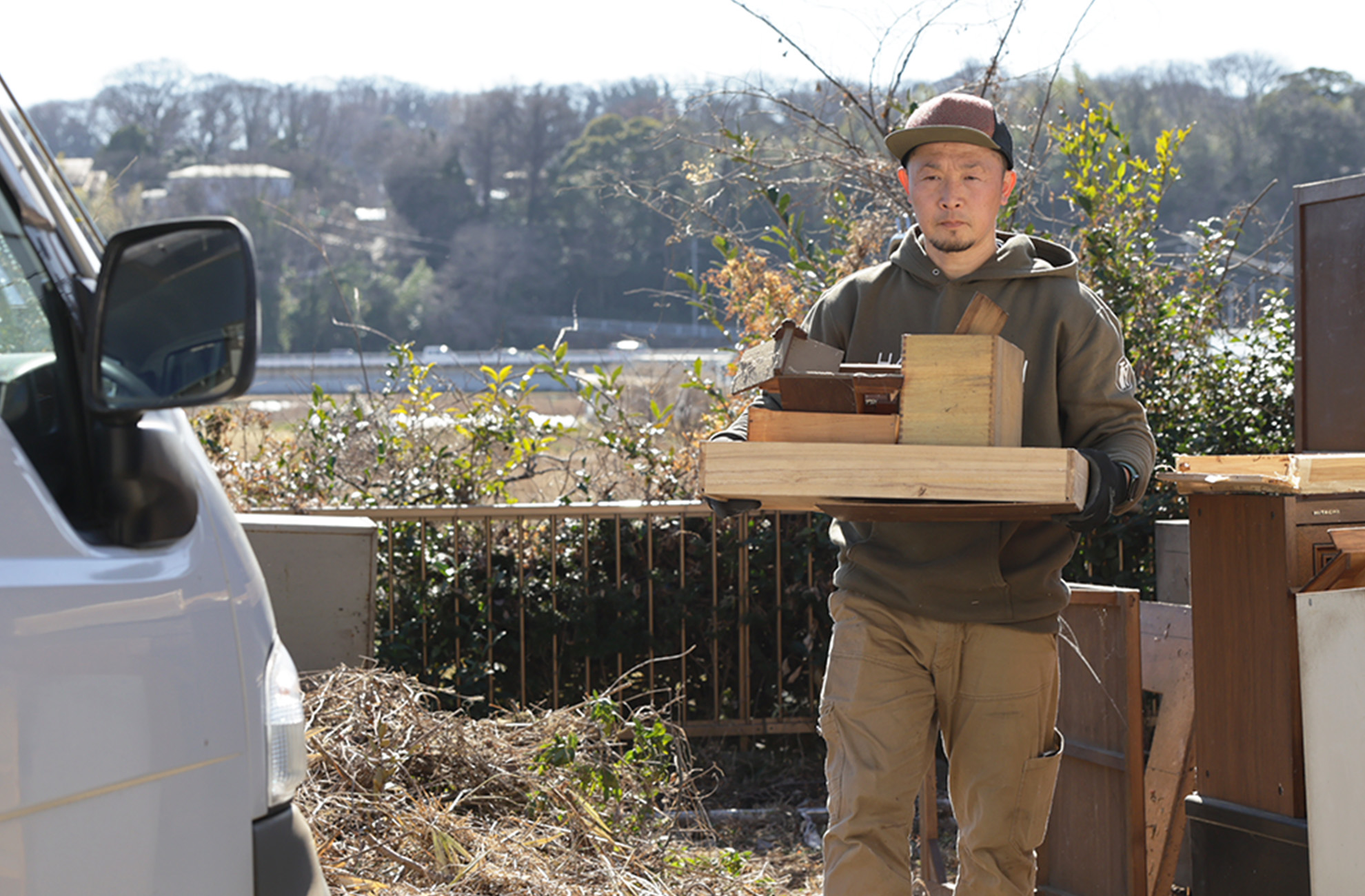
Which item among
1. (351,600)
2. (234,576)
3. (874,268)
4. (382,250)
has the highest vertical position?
(382,250)

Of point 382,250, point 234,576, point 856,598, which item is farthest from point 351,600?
point 382,250

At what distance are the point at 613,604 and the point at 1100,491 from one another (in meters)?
3.40

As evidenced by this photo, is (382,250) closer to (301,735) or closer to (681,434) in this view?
(681,434)

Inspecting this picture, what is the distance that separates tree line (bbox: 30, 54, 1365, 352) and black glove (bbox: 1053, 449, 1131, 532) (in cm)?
354

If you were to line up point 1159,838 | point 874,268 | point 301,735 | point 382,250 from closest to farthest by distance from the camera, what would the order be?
point 301,735, point 874,268, point 1159,838, point 382,250

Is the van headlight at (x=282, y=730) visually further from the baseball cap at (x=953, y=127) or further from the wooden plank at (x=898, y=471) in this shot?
the baseball cap at (x=953, y=127)

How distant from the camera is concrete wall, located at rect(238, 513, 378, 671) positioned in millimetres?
4180

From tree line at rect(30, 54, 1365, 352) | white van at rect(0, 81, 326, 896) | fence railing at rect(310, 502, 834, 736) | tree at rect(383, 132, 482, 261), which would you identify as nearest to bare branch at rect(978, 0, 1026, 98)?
tree line at rect(30, 54, 1365, 352)

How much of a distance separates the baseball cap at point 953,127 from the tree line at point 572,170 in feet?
10.4

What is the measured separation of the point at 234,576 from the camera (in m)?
1.65

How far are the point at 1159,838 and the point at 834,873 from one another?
1.32 m

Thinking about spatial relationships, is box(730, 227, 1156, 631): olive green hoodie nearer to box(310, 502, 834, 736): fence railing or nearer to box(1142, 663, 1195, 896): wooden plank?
box(1142, 663, 1195, 896): wooden plank

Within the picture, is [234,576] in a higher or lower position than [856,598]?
higher

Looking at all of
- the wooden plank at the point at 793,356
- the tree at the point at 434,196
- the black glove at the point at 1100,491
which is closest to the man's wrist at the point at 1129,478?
the black glove at the point at 1100,491
